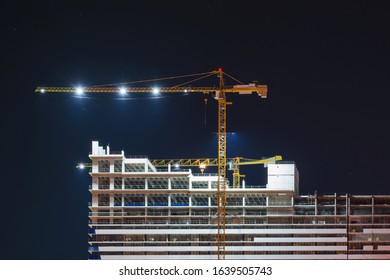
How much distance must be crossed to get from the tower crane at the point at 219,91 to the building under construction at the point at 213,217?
0.68 m

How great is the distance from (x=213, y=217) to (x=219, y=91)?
8224 mm

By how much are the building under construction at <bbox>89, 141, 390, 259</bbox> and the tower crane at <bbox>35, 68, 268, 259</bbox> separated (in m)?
0.68

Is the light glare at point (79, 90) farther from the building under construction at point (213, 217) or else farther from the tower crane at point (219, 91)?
the building under construction at point (213, 217)

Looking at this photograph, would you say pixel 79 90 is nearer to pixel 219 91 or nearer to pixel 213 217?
pixel 219 91

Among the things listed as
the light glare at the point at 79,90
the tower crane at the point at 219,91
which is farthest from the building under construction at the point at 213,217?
the light glare at the point at 79,90

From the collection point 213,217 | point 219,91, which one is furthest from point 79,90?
point 213,217

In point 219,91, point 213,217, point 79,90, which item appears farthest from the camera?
point 79,90

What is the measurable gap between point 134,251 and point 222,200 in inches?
246

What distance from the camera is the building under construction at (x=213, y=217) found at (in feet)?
178

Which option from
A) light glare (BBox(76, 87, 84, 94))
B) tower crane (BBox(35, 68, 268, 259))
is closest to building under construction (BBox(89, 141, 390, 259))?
tower crane (BBox(35, 68, 268, 259))

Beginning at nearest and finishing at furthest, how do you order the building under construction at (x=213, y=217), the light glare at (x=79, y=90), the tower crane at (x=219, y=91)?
the building under construction at (x=213, y=217) < the tower crane at (x=219, y=91) < the light glare at (x=79, y=90)

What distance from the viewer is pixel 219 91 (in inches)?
2250

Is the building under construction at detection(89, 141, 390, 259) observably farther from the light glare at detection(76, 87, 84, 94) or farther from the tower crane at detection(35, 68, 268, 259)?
the light glare at detection(76, 87, 84, 94)
